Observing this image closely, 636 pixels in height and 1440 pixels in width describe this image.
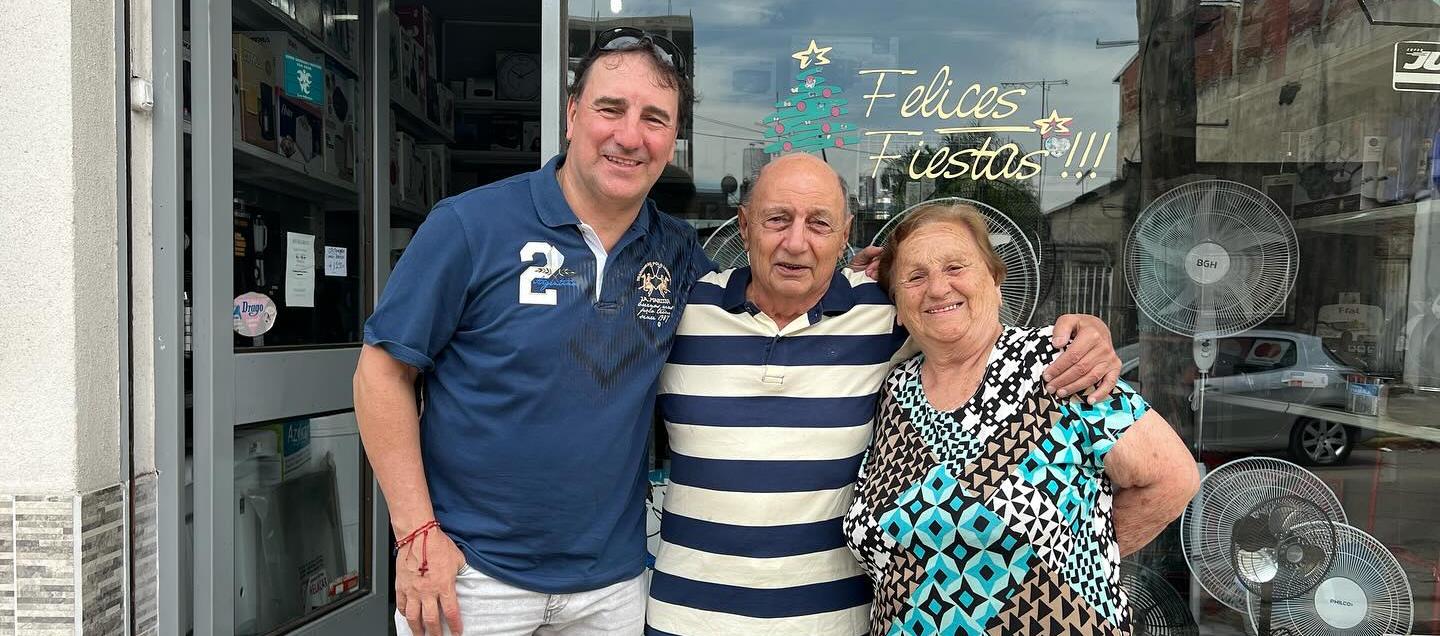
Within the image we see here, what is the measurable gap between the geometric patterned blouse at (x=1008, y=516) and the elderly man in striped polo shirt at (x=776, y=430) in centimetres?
15

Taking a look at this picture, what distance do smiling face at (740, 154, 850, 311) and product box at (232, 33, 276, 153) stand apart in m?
1.67

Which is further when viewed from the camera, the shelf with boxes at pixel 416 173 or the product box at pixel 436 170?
the product box at pixel 436 170

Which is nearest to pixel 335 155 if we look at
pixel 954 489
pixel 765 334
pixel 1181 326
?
pixel 765 334

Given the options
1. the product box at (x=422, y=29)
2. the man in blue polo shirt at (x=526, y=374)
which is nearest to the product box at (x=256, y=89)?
the product box at (x=422, y=29)

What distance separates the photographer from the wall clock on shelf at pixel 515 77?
433cm

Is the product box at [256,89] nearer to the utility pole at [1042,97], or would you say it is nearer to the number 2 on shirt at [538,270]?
the number 2 on shirt at [538,270]

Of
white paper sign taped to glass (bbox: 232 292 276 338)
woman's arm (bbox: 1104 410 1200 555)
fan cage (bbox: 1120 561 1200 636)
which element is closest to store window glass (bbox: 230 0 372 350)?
white paper sign taped to glass (bbox: 232 292 276 338)

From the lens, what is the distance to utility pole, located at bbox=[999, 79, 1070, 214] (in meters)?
2.91

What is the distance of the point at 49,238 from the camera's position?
1.99m

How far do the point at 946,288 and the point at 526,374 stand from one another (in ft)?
2.73

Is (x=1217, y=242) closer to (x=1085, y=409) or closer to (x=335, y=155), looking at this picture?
(x=1085, y=409)

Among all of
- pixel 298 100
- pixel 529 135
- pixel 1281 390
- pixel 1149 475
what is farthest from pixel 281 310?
pixel 1281 390

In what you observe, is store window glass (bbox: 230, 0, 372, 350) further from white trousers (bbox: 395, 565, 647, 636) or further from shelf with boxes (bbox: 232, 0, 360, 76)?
white trousers (bbox: 395, 565, 647, 636)

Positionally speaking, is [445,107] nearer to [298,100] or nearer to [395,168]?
[395,168]
